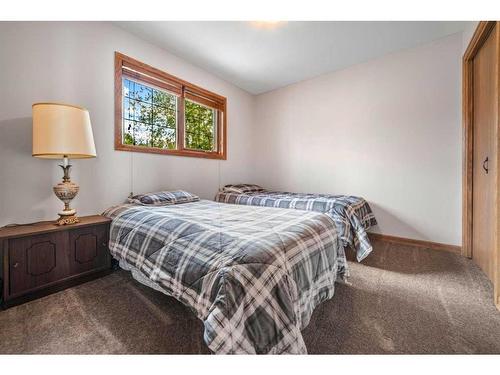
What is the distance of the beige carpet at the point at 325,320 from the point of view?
3.68ft

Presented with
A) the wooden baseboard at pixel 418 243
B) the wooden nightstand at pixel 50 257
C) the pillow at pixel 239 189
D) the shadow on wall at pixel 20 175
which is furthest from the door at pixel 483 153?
the shadow on wall at pixel 20 175

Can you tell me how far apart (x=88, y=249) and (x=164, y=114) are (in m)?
1.78

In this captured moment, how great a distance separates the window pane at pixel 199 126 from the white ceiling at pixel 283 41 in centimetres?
58

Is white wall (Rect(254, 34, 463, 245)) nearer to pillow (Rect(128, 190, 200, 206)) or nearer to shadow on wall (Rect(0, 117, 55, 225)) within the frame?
pillow (Rect(128, 190, 200, 206))

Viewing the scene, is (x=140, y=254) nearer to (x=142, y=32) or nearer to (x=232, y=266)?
(x=232, y=266)

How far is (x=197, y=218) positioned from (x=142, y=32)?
2.20 metres

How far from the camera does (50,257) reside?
5.17 feet

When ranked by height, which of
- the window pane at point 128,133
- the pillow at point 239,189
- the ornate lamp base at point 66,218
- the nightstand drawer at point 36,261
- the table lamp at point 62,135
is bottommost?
the nightstand drawer at point 36,261

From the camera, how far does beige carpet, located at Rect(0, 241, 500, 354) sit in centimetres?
112

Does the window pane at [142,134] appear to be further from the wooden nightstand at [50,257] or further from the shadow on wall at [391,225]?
the shadow on wall at [391,225]

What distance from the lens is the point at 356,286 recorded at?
1.75m

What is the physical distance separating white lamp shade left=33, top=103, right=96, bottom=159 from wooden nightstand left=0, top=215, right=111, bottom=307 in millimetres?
561

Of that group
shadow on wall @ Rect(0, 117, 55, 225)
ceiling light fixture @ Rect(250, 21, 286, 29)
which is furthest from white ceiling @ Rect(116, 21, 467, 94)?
shadow on wall @ Rect(0, 117, 55, 225)
